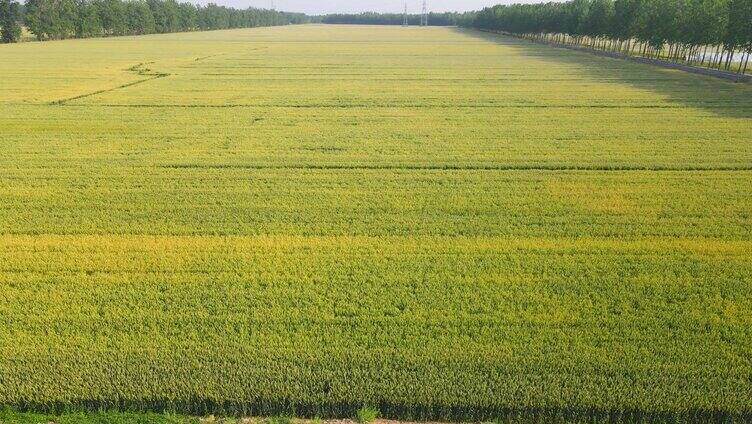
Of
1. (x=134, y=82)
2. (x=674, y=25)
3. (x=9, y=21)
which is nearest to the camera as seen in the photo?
(x=134, y=82)

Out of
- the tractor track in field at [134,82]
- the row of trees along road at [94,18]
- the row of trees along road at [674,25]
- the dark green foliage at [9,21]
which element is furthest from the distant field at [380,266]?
the row of trees along road at [94,18]

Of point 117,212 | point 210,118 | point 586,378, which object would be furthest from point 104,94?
point 586,378

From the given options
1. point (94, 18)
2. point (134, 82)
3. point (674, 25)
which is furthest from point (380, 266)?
point (94, 18)

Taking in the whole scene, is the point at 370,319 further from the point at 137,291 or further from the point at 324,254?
the point at 137,291

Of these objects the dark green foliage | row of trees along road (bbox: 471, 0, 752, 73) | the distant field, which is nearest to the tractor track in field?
the distant field

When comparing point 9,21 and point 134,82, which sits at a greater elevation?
point 9,21

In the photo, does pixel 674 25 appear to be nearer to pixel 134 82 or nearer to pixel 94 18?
pixel 134 82
